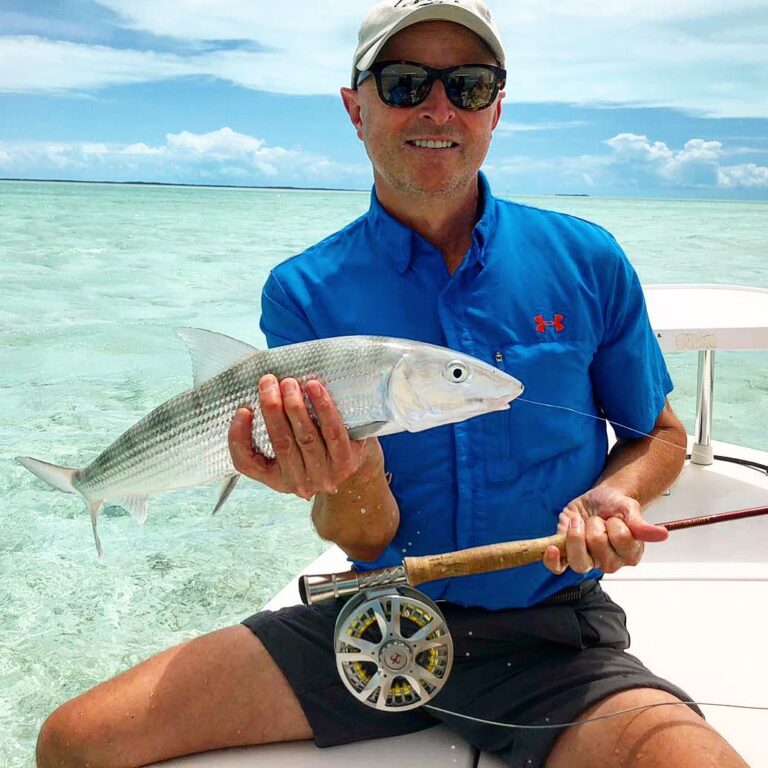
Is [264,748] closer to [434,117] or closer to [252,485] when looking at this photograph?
[434,117]

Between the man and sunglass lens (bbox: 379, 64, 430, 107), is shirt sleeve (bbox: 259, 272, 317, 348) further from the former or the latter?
sunglass lens (bbox: 379, 64, 430, 107)

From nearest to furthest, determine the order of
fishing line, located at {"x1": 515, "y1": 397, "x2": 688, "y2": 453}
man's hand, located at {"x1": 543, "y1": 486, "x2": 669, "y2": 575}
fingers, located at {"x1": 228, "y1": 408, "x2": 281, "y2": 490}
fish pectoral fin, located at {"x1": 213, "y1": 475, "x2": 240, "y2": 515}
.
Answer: man's hand, located at {"x1": 543, "y1": 486, "x2": 669, "y2": 575}
fingers, located at {"x1": 228, "y1": 408, "x2": 281, "y2": 490}
fish pectoral fin, located at {"x1": 213, "y1": 475, "x2": 240, "y2": 515}
fishing line, located at {"x1": 515, "y1": 397, "x2": 688, "y2": 453}

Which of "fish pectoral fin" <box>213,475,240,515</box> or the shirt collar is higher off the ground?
the shirt collar

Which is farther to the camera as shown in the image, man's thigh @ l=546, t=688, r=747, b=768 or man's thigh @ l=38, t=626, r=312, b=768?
man's thigh @ l=38, t=626, r=312, b=768

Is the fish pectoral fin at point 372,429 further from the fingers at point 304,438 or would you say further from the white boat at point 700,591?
the white boat at point 700,591

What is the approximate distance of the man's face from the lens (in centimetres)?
186

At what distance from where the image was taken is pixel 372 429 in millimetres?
1496

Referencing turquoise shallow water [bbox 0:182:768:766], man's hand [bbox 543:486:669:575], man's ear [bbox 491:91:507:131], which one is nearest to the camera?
man's hand [bbox 543:486:669:575]

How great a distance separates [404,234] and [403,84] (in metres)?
0.33

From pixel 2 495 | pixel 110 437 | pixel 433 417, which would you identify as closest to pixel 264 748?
pixel 433 417

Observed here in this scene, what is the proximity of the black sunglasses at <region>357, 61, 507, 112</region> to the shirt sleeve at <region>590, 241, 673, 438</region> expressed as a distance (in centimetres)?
48

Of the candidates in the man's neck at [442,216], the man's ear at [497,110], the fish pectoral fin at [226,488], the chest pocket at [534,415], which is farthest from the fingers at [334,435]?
the man's ear at [497,110]

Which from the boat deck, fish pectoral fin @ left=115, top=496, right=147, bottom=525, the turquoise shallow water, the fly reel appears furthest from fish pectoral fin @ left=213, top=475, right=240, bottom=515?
the turquoise shallow water

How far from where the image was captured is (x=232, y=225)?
119ft
